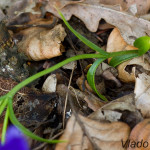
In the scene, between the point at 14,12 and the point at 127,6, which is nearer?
the point at 127,6

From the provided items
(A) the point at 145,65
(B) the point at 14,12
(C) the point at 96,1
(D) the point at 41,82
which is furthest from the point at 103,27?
(B) the point at 14,12

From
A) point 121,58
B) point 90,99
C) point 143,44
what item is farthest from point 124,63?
point 90,99

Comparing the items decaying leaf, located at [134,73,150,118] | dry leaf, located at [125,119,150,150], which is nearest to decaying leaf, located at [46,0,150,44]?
decaying leaf, located at [134,73,150,118]

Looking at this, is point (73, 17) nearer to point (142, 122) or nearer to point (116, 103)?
point (116, 103)

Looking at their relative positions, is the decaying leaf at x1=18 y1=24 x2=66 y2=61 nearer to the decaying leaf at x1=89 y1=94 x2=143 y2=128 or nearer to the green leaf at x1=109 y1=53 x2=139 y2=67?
the green leaf at x1=109 y1=53 x2=139 y2=67

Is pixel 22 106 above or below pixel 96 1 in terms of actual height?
below

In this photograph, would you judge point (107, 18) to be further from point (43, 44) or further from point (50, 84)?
point (50, 84)

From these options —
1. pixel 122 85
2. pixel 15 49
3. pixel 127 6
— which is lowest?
pixel 122 85

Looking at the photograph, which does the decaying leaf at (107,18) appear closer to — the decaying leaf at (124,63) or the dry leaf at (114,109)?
the decaying leaf at (124,63)
